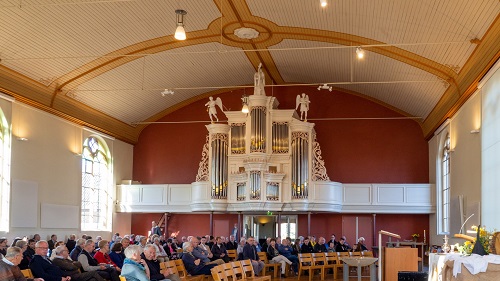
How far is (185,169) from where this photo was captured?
22.4 m

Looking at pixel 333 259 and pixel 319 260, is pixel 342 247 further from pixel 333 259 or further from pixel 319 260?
pixel 319 260

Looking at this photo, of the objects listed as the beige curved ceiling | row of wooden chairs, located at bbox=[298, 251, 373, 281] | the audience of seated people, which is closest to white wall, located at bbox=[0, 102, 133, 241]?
the beige curved ceiling

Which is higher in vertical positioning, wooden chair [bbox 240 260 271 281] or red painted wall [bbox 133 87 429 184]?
red painted wall [bbox 133 87 429 184]

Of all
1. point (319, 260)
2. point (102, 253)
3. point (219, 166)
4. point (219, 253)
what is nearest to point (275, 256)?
point (319, 260)

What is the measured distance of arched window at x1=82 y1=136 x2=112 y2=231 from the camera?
19780mm

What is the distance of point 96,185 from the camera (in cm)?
2048

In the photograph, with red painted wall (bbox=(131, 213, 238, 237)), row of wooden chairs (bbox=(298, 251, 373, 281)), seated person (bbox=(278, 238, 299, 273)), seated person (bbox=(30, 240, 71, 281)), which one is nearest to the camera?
seated person (bbox=(30, 240, 71, 281))

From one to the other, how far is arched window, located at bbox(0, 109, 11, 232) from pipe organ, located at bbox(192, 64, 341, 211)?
655 centimetres

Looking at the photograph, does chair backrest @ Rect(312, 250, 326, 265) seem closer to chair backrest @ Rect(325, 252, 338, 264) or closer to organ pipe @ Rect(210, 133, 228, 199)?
chair backrest @ Rect(325, 252, 338, 264)

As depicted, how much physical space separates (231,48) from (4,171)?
6654 mm

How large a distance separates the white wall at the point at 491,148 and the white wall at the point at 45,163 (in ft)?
34.8

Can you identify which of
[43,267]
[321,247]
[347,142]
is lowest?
[321,247]

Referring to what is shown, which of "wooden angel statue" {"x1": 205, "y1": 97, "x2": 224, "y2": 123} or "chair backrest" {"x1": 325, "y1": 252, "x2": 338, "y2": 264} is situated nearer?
"chair backrest" {"x1": 325, "y1": 252, "x2": 338, "y2": 264}

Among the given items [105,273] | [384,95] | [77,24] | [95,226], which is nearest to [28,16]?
[77,24]
